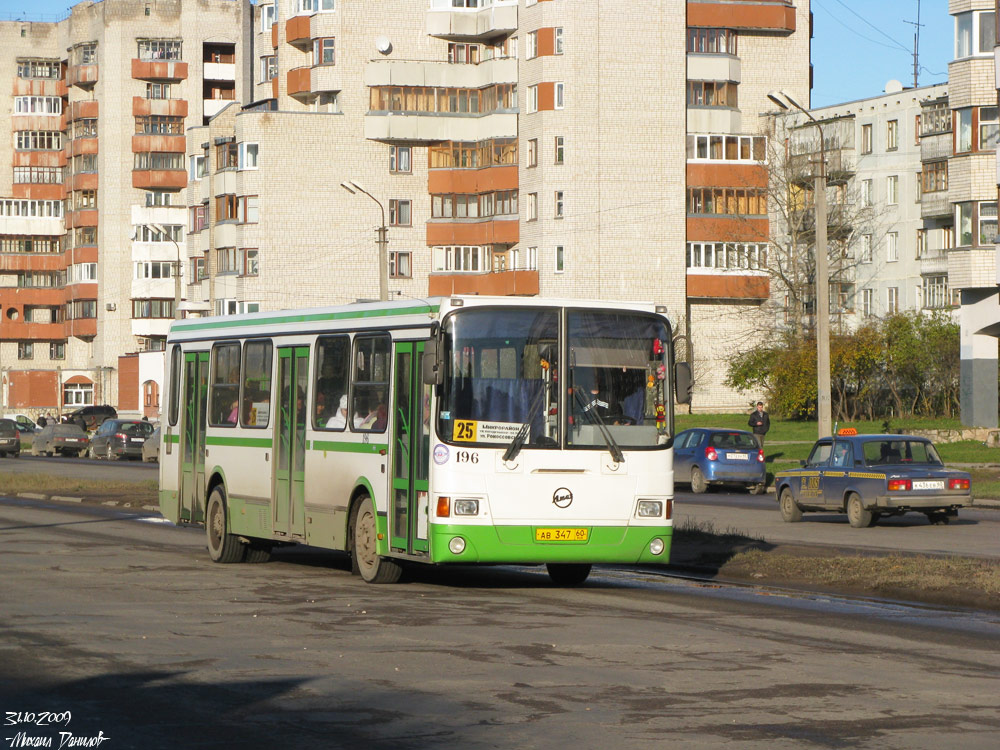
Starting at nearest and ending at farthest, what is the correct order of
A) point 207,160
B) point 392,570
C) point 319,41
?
point 392,570
point 319,41
point 207,160

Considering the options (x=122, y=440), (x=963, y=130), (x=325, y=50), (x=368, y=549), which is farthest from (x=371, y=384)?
(x=325, y=50)

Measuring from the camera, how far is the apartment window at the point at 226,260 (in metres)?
86.9

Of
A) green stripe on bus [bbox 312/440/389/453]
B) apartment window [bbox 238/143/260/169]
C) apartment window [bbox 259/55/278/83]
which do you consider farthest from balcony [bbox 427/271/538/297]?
green stripe on bus [bbox 312/440/389/453]

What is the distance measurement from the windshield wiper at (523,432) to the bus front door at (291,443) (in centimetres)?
321

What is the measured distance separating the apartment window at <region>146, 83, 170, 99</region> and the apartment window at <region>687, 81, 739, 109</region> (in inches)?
1867

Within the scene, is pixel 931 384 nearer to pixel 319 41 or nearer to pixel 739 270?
pixel 739 270

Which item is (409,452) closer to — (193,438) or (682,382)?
(682,382)

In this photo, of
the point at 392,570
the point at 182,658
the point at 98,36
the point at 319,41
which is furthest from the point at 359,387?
the point at 98,36

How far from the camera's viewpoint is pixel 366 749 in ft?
26.5

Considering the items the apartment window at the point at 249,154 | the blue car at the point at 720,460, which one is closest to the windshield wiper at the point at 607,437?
the blue car at the point at 720,460

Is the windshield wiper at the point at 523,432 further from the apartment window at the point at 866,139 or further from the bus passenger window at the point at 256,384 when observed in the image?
the apartment window at the point at 866,139

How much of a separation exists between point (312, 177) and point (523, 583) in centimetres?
6876

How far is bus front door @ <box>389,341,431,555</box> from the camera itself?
15.6 meters

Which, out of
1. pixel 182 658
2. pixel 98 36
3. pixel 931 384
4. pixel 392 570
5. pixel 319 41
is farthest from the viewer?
pixel 98 36
